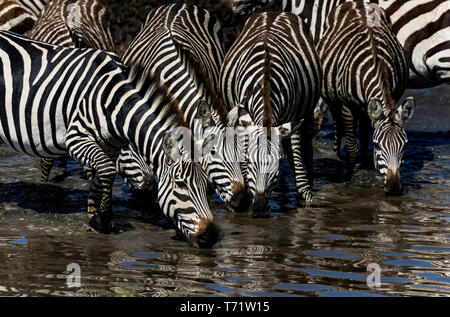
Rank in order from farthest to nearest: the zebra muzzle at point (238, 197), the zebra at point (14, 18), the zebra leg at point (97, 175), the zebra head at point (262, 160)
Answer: the zebra at point (14, 18)
the zebra muzzle at point (238, 197)
the zebra head at point (262, 160)
the zebra leg at point (97, 175)

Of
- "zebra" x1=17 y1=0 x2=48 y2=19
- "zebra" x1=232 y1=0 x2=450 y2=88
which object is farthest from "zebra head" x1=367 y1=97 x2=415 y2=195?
"zebra" x1=17 y1=0 x2=48 y2=19

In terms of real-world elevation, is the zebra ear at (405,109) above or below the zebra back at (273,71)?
below

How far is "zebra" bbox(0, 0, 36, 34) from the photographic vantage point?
605 inches

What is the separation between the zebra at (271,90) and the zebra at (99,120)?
1378mm

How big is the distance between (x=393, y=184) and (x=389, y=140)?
0.57m

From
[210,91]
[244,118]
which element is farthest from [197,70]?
[244,118]

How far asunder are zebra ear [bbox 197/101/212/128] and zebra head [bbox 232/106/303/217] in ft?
1.44

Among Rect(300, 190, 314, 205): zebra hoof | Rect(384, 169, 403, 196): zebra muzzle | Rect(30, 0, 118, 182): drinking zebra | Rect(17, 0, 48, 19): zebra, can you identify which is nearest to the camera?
Rect(384, 169, 403, 196): zebra muzzle

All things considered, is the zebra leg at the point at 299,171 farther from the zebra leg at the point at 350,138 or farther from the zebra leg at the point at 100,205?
the zebra leg at the point at 100,205

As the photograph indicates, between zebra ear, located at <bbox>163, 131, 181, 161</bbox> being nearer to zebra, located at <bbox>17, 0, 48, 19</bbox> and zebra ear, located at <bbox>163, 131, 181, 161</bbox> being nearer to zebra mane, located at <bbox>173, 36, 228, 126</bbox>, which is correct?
zebra mane, located at <bbox>173, 36, 228, 126</bbox>

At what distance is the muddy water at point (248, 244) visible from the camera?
8.40 metres

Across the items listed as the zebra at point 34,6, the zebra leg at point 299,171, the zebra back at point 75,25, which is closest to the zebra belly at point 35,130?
the zebra back at point 75,25

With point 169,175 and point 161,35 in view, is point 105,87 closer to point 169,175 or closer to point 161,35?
point 169,175
